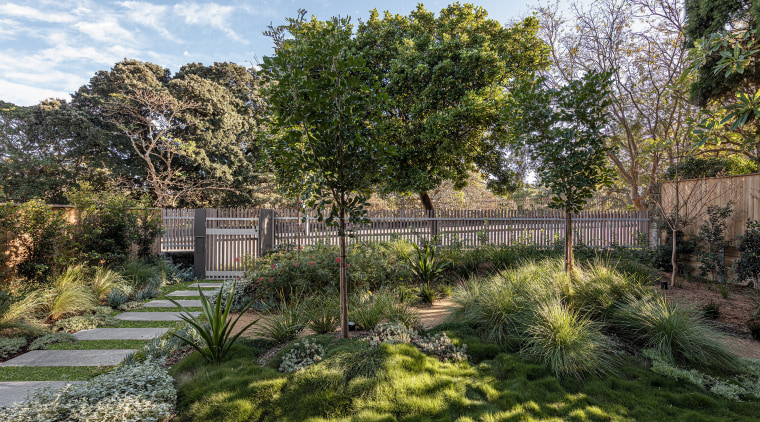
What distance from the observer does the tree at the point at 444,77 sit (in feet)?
29.3

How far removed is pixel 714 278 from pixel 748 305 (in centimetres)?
205

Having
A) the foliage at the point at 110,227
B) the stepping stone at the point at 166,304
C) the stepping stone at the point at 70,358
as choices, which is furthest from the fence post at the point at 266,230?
the stepping stone at the point at 70,358

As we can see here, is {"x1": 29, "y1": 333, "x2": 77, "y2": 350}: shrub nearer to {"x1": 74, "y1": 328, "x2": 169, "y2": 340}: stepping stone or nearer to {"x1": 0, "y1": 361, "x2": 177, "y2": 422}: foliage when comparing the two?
{"x1": 74, "y1": 328, "x2": 169, "y2": 340}: stepping stone

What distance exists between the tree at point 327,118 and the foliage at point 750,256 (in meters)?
7.11

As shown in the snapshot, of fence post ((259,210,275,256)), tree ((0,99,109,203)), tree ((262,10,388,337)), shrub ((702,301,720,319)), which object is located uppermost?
tree ((0,99,109,203))

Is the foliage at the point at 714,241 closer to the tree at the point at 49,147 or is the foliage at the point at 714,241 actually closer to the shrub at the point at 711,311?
the shrub at the point at 711,311

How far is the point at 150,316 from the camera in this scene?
5.27m

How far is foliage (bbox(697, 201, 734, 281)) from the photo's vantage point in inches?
260

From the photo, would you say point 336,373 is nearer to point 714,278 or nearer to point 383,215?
point 383,215

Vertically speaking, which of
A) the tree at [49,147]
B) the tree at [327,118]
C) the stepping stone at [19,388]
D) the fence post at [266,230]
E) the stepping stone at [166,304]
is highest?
the tree at [49,147]

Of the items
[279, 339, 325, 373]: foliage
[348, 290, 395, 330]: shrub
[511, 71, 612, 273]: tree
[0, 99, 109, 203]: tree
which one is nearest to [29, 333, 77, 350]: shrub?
[279, 339, 325, 373]: foliage

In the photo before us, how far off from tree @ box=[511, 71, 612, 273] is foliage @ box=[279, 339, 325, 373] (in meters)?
3.90

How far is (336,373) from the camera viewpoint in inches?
107

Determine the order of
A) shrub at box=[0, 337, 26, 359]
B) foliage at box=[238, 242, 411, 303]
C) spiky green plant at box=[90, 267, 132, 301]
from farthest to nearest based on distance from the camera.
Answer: spiky green plant at box=[90, 267, 132, 301], foliage at box=[238, 242, 411, 303], shrub at box=[0, 337, 26, 359]
